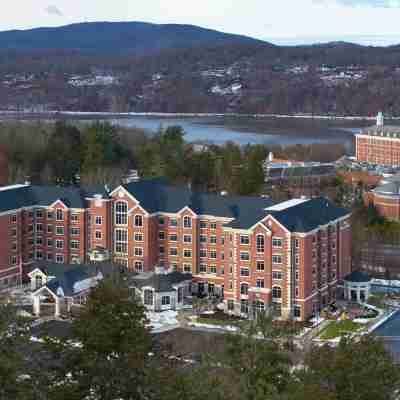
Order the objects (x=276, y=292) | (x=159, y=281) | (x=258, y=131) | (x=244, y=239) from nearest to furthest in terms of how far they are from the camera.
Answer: (x=276, y=292), (x=244, y=239), (x=159, y=281), (x=258, y=131)

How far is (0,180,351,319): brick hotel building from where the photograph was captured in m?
14.8

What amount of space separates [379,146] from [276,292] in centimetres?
2360

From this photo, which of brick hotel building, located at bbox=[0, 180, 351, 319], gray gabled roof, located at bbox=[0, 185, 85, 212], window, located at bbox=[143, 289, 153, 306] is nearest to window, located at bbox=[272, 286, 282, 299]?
brick hotel building, located at bbox=[0, 180, 351, 319]

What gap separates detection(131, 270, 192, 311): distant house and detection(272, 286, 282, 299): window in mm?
1543

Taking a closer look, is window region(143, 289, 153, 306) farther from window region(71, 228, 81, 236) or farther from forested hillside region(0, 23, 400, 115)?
forested hillside region(0, 23, 400, 115)

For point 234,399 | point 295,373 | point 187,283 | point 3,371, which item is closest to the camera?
point 3,371

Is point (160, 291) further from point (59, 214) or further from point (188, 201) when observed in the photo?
point (59, 214)

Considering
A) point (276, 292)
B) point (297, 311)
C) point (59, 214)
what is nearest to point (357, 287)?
point (297, 311)

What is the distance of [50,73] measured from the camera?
103500 mm

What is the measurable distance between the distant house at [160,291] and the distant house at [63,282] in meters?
0.53

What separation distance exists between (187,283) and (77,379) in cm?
855

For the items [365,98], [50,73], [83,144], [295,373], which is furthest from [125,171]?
[50,73]

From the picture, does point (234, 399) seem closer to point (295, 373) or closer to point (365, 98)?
point (295, 373)

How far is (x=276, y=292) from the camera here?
1487 centimetres
